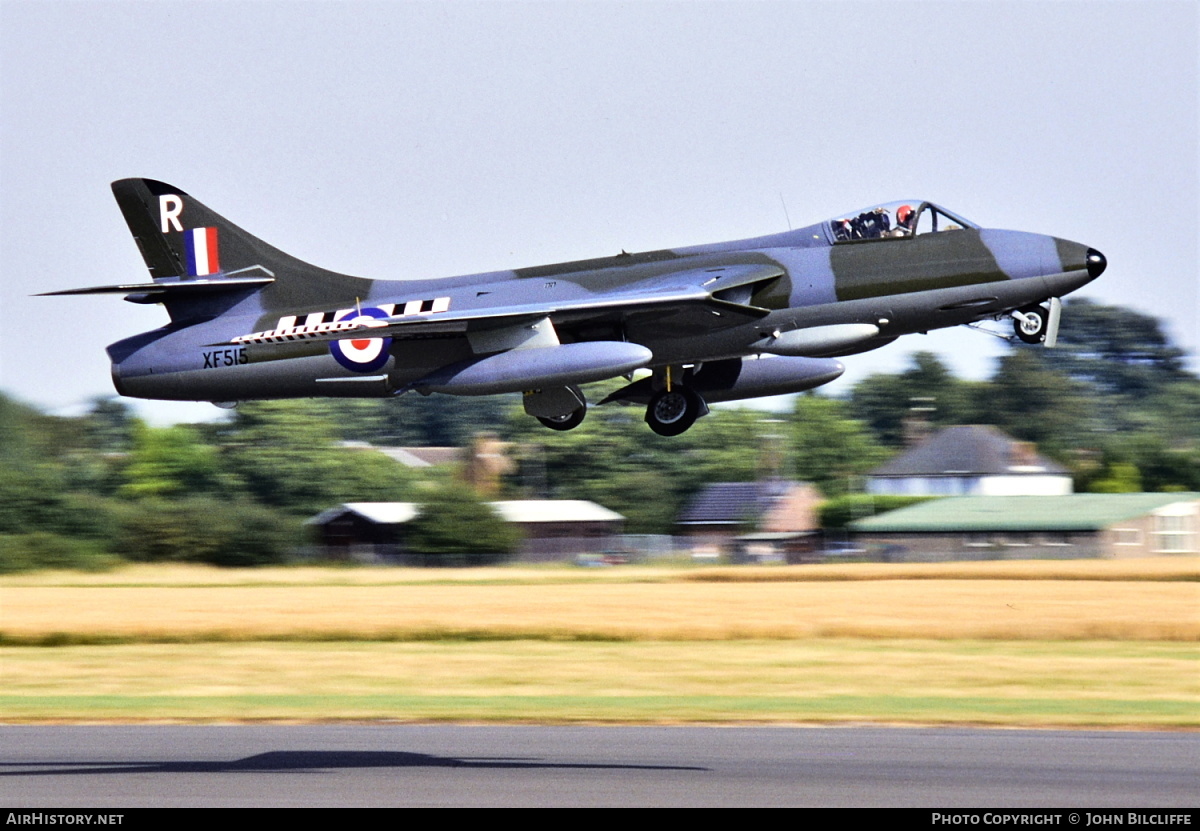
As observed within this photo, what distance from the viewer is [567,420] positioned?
2081cm

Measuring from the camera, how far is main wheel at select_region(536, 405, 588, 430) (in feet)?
66.6

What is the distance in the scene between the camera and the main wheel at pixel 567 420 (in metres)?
20.3

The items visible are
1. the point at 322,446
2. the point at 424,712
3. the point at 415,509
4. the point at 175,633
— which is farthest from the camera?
the point at 322,446

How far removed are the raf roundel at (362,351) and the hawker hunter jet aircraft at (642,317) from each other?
0.06 feet

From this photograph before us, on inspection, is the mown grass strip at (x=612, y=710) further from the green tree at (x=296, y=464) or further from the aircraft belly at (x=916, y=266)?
the green tree at (x=296, y=464)

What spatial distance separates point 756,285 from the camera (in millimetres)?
20469

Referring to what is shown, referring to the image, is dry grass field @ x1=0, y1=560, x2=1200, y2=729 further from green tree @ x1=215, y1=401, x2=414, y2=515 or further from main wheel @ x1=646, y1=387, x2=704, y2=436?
green tree @ x1=215, y1=401, x2=414, y2=515

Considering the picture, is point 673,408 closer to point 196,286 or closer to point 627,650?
point 196,286

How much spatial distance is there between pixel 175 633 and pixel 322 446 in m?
47.3

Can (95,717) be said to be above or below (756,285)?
below

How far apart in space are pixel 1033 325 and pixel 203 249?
12.3 metres

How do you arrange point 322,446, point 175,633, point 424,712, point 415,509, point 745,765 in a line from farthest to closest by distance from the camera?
point 322,446 < point 415,509 < point 175,633 < point 424,712 < point 745,765
